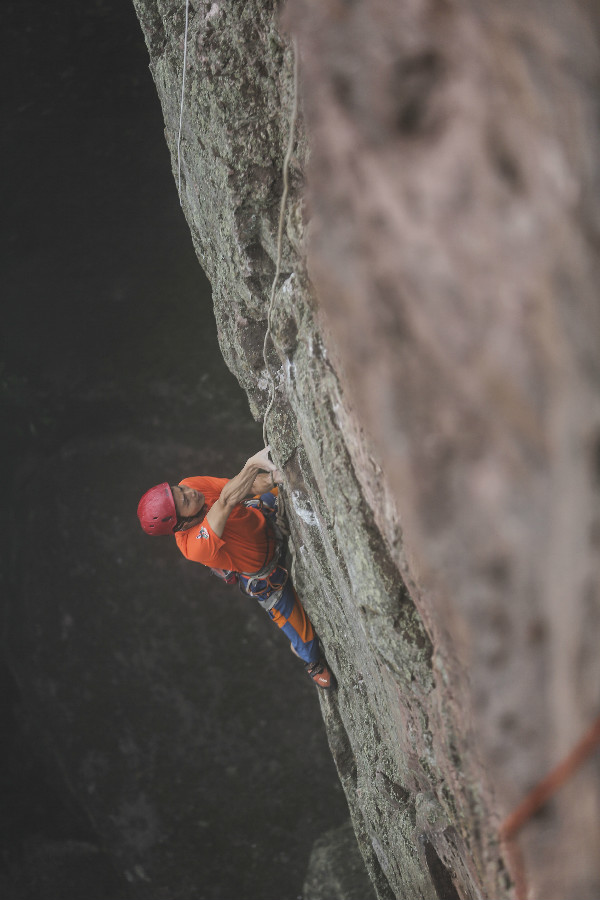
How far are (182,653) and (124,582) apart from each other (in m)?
0.72

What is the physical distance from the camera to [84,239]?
401 cm

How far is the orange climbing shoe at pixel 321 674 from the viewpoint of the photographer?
2.74 metres

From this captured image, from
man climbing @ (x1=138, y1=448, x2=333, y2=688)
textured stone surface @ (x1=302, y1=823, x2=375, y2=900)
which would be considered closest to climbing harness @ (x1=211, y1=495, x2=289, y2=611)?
man climbing @ (x1=138, y1=448, x2=333, y2=688)

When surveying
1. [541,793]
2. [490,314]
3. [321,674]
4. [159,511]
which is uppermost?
[159,511]

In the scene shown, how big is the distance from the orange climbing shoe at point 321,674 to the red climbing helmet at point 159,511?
0.97 meters

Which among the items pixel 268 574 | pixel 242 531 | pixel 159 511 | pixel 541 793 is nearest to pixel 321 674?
pixel 268 574

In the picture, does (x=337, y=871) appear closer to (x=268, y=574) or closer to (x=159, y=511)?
(x=268, y=574)

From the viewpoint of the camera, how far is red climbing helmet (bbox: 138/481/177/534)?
7.86 feet

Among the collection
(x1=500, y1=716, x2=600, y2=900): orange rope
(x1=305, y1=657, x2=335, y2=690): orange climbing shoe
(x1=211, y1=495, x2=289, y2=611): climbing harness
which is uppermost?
(x1=211, y1=495, x2=289, y2=611): climbing harness

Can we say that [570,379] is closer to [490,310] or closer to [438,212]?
[490,310]

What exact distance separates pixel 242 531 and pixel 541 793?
76.0 inches

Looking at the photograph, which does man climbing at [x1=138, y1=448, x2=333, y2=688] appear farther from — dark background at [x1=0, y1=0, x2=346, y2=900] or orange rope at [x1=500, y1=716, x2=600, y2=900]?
dark background at [x1=0, y1=0, x2=346, y2=900]

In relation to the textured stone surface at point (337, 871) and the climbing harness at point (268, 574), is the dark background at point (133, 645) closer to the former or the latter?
the textured stone surface at point (337, 871)

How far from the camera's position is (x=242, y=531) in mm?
2582
